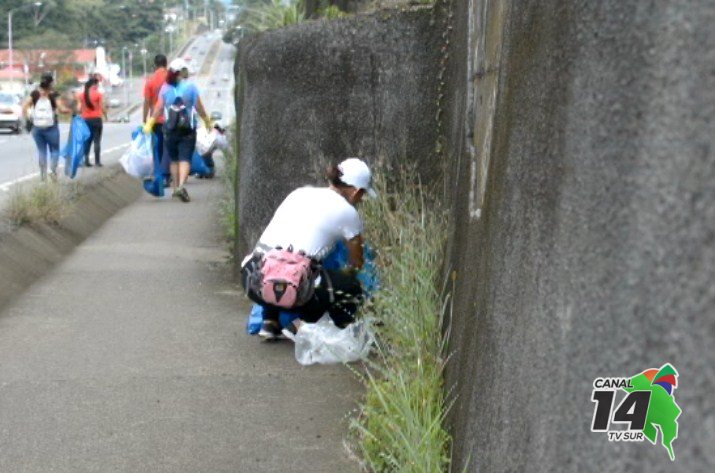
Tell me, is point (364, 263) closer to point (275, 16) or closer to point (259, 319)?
point (259, 319)

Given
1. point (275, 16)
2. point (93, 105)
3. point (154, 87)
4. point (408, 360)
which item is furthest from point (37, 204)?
point (93, 105)

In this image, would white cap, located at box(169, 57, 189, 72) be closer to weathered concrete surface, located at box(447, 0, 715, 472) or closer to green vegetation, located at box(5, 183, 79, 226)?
green vegetation, located at box(5, 183, 79, 226)

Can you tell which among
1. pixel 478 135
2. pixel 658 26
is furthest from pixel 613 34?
pixel 478 135

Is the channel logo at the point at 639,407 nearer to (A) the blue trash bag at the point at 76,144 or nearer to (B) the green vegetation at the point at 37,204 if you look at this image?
(B) the green vegetation at the point at 37,204

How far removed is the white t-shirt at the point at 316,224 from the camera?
26.1 feet

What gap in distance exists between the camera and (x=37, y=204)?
43.0ft

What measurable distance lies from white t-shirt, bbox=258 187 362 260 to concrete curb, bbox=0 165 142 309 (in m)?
2.57

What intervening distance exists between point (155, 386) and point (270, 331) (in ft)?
4.14

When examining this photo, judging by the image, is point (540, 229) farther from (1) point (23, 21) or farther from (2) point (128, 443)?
(1) point (23, 21)

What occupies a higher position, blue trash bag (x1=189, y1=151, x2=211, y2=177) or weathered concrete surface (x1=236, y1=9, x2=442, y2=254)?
weathered concrete surface (x1=236, y1=9, x2=442, y2=254)

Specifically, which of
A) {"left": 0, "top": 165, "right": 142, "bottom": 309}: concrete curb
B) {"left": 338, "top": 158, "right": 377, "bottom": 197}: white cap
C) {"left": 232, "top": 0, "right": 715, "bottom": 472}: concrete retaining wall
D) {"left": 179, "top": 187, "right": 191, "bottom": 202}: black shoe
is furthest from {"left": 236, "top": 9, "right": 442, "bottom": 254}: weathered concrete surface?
{"left": 179, "top": 187, "right": 191, "bottom": 202}: black shoe

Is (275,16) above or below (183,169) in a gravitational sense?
above

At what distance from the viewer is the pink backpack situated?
7.66 m

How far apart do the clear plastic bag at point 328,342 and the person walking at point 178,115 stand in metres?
8.65
